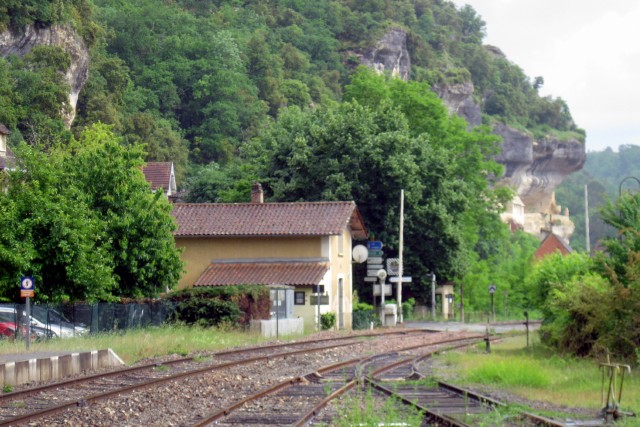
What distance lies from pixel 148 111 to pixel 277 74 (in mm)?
29076

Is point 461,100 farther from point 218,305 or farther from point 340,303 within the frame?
point 218,305

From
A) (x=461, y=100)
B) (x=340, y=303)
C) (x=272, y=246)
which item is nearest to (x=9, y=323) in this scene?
(x=272, y=246)

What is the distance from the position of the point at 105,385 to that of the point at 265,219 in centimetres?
3119

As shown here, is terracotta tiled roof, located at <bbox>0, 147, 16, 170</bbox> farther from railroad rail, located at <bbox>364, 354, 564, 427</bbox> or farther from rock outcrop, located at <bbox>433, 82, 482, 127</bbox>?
rock outcrop, located at <bbox>433, 82, 482, 127</bbox>

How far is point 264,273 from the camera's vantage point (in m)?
47.4

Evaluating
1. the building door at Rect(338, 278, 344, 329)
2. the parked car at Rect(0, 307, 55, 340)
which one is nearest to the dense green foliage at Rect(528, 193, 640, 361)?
the parked car at Rect(0, 307, 55, 340)

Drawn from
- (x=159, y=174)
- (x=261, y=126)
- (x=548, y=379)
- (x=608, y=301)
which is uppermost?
(x=261, y=126)

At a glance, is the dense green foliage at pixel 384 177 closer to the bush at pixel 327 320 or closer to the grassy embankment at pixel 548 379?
the bush at pixel 327 320

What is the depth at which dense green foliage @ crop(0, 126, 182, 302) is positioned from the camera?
107 feet

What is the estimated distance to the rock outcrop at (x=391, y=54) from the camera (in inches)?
6156

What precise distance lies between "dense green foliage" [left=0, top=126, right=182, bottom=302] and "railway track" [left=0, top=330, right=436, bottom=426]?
8060 millimetres

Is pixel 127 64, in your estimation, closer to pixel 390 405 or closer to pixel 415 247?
pixel 415 247

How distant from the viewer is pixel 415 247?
5816 cm

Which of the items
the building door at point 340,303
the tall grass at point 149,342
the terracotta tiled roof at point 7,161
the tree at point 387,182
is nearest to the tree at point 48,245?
the tall grass at point 149,342
